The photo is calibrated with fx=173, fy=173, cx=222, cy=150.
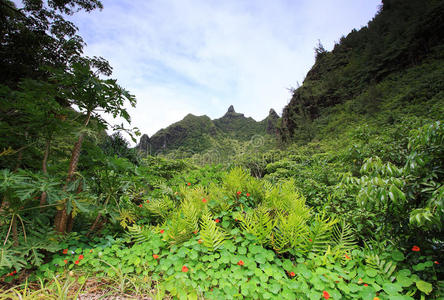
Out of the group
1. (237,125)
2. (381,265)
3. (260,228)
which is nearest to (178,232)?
(260,228)

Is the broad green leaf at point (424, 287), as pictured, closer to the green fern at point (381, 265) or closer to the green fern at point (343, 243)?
the green fern at point (381, 265)

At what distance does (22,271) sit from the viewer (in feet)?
5.46

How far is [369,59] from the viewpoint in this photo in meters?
16.5

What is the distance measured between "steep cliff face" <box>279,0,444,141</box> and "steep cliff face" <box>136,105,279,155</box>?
24.5m

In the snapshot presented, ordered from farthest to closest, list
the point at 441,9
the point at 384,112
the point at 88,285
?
the point at 441,9 → the point at 384,112 → the point at 88,285

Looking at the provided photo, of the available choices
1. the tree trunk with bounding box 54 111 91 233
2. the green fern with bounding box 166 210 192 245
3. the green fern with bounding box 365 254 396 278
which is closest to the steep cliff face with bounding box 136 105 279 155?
the tree trunk with bounding box 54 111 91 233

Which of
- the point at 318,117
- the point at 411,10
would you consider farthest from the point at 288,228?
the point at 411,10

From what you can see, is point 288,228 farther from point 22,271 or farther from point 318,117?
point 318,117

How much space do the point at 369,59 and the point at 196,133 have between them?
44.5 meters

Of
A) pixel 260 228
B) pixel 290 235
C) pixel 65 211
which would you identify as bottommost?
pixel 290 235

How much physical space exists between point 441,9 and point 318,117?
1050 cm

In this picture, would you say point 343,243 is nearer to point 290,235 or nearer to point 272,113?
point 290,235

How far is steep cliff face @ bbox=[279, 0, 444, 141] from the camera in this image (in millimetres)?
12828

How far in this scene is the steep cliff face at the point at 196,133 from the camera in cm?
4828
